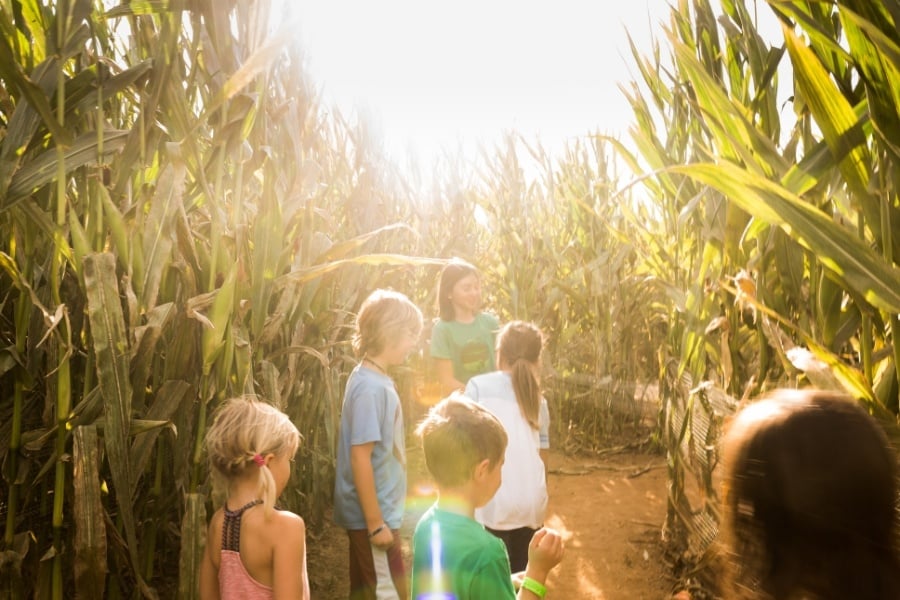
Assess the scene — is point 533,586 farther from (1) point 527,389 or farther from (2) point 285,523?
(1) point 527,389

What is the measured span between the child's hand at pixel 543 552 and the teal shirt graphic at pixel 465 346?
1.81 m

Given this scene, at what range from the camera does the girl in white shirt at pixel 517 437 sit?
215 centimetres

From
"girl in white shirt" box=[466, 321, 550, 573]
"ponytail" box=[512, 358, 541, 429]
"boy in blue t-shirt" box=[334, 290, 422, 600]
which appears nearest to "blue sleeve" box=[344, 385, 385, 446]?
"boy in blue t-shirt" box=[334, 290, 422, 600]

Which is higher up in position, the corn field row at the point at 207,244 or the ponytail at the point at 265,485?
the corn field row at the point at 207,244

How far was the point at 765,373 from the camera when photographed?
1.72 meters

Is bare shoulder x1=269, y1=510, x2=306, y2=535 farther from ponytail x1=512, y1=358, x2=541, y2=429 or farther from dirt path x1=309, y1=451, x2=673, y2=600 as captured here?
dirt path x1=309, y1=451, x2=673, y2=600

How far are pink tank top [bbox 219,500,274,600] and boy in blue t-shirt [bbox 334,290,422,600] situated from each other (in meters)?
0.63

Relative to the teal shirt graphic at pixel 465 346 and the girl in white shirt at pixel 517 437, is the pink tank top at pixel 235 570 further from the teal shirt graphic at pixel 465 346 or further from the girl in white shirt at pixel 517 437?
the teal shirt graphic at pixel 465 346

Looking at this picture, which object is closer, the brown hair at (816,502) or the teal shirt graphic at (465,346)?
the brown hair at (816,502)

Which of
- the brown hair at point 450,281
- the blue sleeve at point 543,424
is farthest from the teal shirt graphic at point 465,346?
the blue sleeve at point 543,424

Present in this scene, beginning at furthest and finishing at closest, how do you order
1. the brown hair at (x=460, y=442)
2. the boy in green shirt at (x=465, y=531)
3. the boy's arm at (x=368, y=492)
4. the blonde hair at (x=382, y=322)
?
the blonde hair at (x=382, y=322) < the boy's arm at (x=368, y=492) < the brown hair at (x=460, y=442) < the boy in green shirt at (x=465, y=531)

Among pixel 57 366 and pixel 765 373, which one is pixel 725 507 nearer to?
pixel 765 373

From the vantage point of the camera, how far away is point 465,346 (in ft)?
10.3

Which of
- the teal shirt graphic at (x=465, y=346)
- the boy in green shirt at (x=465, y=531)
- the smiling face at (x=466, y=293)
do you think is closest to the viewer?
the boy in green shirt at (x=465, y=531)
